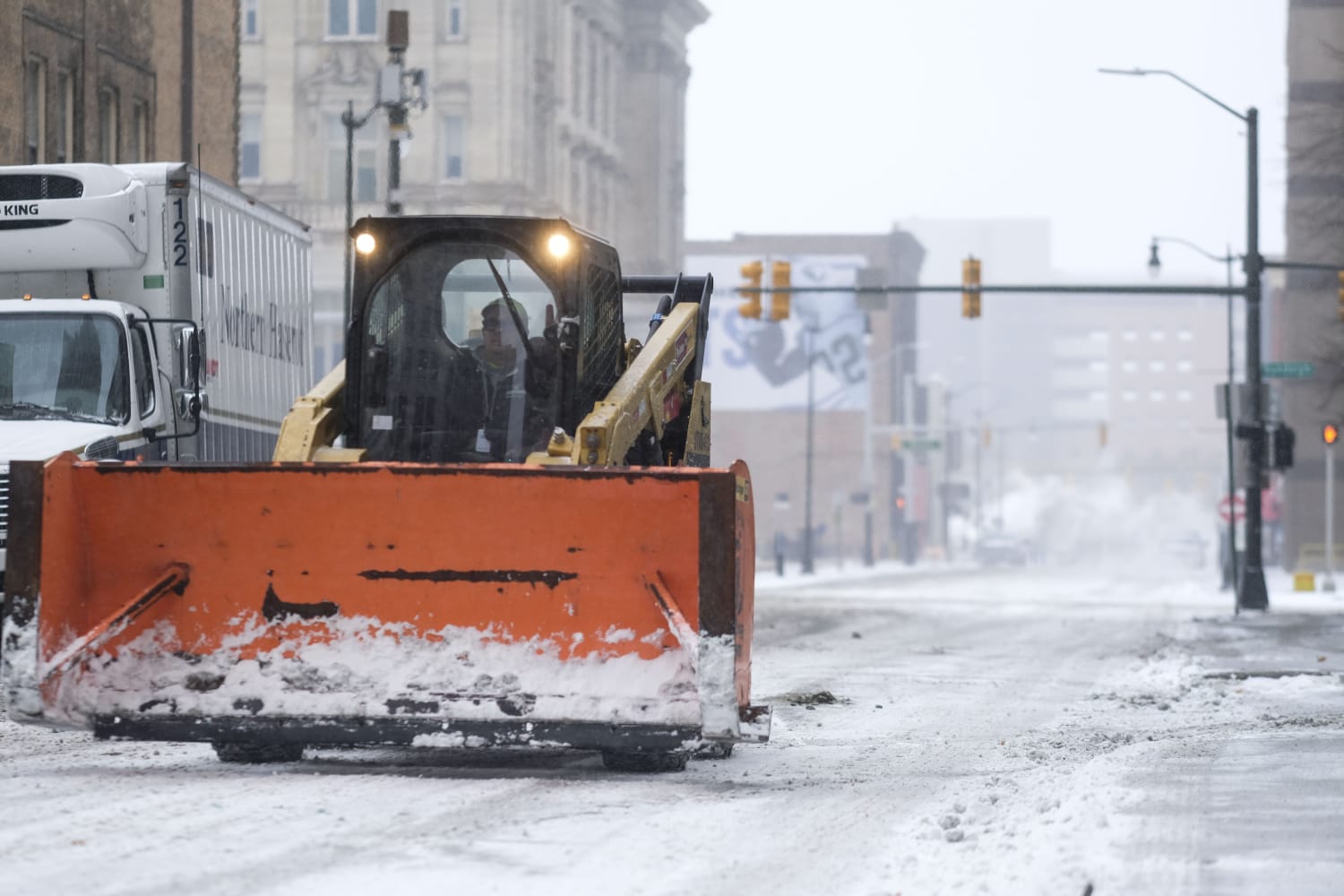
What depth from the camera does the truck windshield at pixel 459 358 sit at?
11.3 metres

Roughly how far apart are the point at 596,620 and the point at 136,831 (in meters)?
2.32

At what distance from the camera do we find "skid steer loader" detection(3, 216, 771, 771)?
31.2 feet

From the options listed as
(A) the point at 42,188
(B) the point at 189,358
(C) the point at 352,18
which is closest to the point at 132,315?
(B) the point at 189,358

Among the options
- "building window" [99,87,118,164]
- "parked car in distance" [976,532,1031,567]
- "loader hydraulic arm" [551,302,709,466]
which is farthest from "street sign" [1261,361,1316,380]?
"parked car in distance" [976,532,1031,567]

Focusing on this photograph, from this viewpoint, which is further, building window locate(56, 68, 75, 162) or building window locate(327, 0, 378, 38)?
building window locate(327, 0, 378, 38)

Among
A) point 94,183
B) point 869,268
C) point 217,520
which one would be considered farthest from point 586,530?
point 869,268

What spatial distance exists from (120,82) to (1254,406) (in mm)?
19107

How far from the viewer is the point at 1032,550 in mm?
126500

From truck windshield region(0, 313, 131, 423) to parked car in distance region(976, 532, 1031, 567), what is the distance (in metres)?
91.7

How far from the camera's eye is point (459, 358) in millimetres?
11422

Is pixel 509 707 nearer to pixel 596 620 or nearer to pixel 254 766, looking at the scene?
pixel 596 620

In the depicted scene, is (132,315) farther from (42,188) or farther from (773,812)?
(773,812)

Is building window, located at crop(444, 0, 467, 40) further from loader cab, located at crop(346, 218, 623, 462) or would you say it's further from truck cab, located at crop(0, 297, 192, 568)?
loader cab, located at crop(346, 218, 623, 462)

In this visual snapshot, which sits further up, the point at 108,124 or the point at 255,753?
the point at 108,124
